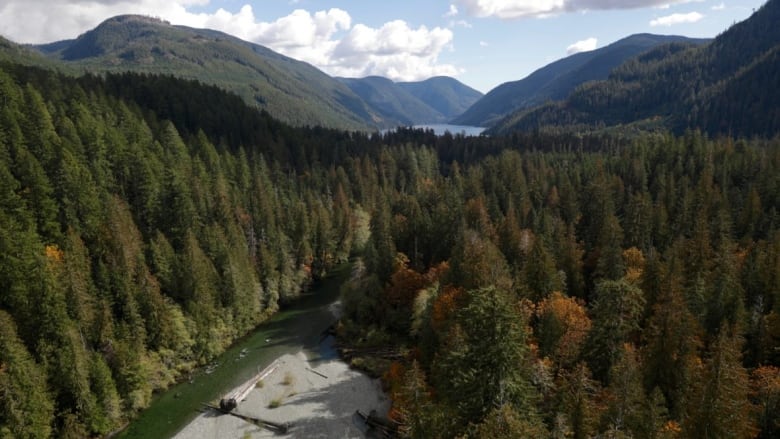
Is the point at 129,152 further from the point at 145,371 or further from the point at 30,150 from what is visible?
the point at 145,371

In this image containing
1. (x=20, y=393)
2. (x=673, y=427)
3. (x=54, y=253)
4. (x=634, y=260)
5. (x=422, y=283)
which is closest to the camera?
(x=673, y=427)

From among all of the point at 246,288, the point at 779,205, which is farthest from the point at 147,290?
the point at 779,205

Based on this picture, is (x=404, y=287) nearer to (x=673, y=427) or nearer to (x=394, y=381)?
(x=394, y=381)

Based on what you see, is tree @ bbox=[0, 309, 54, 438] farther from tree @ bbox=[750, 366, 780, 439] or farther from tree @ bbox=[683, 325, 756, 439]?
tree @ bbox=[750, 366, 780, 439]

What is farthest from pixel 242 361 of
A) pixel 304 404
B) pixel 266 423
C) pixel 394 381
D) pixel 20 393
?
pixel 20 393

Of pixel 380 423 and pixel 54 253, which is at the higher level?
pixel 54 253
